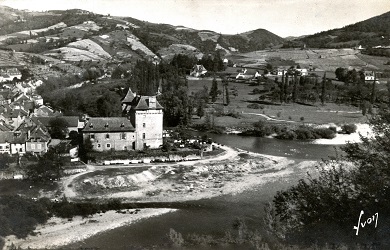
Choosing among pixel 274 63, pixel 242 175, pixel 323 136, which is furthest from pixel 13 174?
pixel 274 63

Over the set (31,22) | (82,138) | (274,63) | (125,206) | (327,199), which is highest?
(31,22)

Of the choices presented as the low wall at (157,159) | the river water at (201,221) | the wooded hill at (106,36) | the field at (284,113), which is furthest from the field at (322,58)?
the river water at (201,221)

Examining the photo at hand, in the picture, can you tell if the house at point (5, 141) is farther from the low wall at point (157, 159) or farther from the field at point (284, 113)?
the field at point (284, 113)

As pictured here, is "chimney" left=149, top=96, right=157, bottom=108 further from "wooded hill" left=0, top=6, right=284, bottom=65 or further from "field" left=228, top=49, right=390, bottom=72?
"field" left=228, top=49, right=390, bottom=72

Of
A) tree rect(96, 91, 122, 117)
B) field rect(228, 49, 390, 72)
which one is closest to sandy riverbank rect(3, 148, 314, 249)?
tree rect(96, 91, 122, 117)

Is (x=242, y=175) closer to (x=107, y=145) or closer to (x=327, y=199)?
(x=107, y=145)
